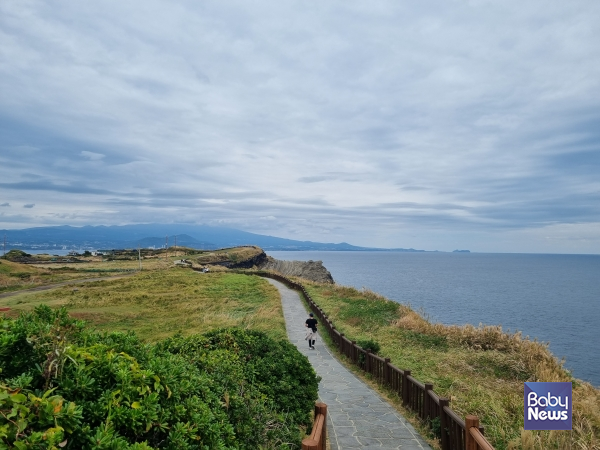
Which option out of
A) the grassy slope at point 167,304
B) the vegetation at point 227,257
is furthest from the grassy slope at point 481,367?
the vegetation at point 227,257

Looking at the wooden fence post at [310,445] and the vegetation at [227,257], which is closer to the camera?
the wooden fence post at [310,445]

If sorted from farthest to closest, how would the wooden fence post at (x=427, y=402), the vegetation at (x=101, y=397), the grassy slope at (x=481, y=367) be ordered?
→ the wooden fence post at (x=427, y=402), the grassy slope at (x=481, y=367), the vegetation at (x=101, y=397)

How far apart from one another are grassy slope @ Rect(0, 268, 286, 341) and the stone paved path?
5282mm

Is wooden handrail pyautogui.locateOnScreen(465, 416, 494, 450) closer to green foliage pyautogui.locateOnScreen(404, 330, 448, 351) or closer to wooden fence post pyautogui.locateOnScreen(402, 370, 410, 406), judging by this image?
wooden fence post pyautogui.locateOnScreen(402, 370, 410, 406)

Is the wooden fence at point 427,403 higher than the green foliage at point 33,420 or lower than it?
lower

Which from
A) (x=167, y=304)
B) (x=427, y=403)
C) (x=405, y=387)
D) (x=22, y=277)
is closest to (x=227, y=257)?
(x=22, y=277)

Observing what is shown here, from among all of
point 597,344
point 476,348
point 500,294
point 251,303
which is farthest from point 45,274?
point 500,294

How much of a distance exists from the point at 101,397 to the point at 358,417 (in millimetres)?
7280

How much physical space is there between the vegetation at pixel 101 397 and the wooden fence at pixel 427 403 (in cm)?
262

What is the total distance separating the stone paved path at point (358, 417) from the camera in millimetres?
7953

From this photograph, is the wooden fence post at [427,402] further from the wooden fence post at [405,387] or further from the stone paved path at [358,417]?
the wooden fence post at [405,387]

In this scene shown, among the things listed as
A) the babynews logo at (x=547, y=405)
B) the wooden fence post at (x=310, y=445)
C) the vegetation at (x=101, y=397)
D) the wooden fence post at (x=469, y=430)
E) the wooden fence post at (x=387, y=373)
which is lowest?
the wooden fence post at (x=387, y=373)

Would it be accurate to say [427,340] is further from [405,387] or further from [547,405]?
[547,405]

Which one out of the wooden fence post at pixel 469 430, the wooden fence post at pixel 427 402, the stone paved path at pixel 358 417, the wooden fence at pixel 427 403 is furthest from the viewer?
the wooden fence post at pixel 427 402
